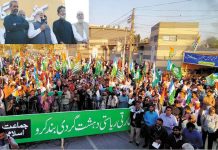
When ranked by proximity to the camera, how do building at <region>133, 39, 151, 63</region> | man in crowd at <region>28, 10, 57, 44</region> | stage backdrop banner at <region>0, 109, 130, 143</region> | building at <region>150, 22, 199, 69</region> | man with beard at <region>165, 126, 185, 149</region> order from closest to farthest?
man with beard at <region>165, 126, 185, 149</region>
stage backdrop banner at <region>0, 109, 130, 143</region>
man in crowd at <region>28, 10, 57, 44</region>
building at <region>150, 22, 199, 69</region>
building at <region>133, 39, 151, 63</region>

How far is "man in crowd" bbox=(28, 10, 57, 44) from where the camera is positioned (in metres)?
13.1

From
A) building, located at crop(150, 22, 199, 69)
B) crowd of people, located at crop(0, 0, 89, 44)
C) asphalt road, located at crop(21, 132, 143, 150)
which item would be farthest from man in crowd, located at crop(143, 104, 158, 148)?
building, located at crop(150, 22, 199, 69)

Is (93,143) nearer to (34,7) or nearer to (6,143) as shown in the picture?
(6,143)

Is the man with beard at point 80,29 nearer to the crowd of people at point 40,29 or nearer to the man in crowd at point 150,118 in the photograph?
the crowd of people at point 40,29

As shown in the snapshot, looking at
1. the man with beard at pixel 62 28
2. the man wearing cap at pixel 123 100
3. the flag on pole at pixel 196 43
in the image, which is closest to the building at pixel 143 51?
the flag on pole at pixel 196 43

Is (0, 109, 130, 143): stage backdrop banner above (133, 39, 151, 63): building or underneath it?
underneath

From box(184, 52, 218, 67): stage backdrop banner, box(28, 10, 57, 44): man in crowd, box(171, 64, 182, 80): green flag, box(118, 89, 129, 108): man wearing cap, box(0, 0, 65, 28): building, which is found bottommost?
box(118, 89, 129, 108): man wearing cap

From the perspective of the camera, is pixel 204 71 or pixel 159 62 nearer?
pixel 204 71

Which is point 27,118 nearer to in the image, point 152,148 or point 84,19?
point 152,148

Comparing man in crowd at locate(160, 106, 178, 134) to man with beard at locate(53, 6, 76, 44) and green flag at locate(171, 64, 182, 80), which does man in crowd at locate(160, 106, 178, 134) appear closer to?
green flag at locate(171, 64, 182, 80)

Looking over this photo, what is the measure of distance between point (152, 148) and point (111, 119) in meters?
1.60

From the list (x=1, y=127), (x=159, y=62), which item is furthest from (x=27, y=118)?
(x=159, y=62)

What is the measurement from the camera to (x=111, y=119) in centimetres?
810

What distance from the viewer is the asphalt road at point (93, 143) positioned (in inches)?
301
